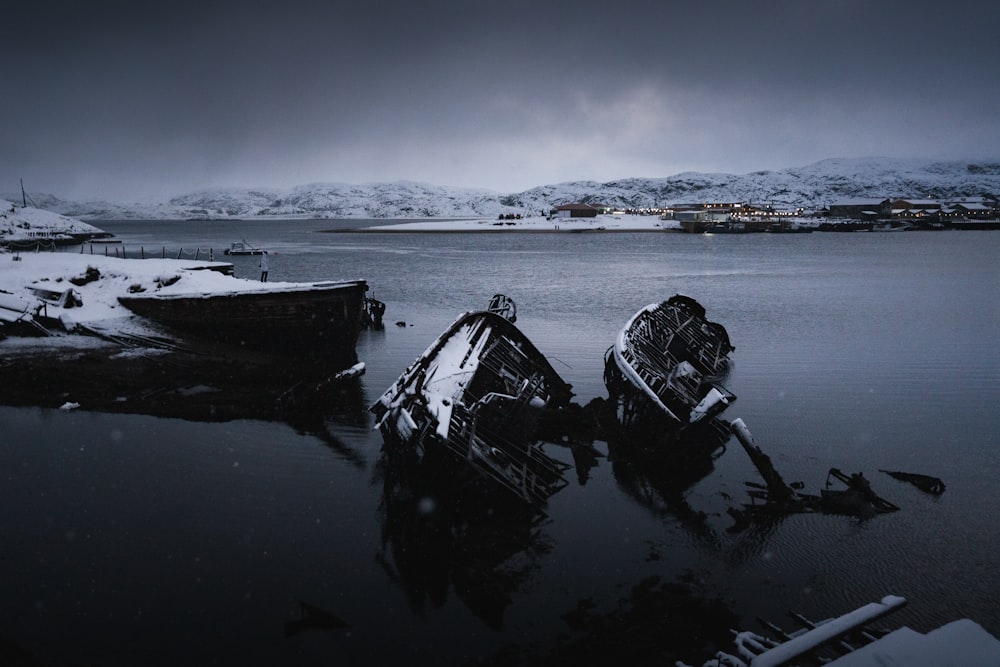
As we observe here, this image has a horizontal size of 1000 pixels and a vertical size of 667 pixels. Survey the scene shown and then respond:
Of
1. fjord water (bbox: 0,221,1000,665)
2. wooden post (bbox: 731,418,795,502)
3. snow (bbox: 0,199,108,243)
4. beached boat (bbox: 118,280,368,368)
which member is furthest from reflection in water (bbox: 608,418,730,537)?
snow (bbox: 0,199,108,243)

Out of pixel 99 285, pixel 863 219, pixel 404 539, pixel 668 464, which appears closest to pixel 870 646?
pixel 404 539

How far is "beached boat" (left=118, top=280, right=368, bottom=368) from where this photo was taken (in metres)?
25.8

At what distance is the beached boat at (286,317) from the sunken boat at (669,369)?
36.1ft

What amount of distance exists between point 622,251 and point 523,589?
104 meters

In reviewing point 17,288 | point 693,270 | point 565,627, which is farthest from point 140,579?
point 693,270

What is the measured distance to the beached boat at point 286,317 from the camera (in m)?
25.8

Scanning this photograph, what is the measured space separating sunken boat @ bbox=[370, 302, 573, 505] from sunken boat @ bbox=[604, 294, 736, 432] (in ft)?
8.04

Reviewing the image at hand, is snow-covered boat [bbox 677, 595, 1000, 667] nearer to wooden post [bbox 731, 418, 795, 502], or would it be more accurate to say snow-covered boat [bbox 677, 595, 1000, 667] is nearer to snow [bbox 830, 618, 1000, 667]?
snow [bbox 830, 618, 1000, 667]

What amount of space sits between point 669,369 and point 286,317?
51.8ft

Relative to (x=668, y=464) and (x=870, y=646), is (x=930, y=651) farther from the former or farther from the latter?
(x=668, y=464)

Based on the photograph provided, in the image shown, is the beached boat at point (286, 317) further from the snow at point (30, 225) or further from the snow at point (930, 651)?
the snow at point (30, 225)

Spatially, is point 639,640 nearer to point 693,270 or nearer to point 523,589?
point 523,589

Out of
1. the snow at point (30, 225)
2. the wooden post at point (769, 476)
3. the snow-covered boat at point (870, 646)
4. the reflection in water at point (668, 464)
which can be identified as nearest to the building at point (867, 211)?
the reflection in water at point (668, 464)

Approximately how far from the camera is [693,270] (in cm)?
7594
